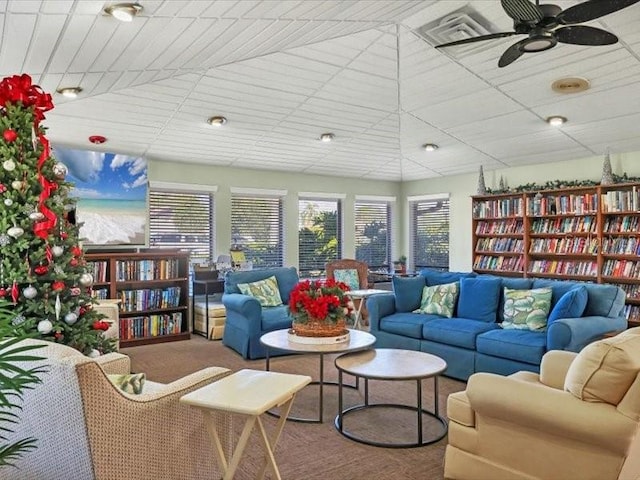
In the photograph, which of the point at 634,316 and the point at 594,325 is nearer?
the point at 594,325

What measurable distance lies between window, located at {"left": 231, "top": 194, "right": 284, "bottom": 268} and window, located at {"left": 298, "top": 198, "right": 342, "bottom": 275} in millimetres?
368

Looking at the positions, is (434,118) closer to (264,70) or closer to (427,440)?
(264,70)

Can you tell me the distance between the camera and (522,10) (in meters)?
2.72

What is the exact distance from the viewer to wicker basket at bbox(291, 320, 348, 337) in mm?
3742

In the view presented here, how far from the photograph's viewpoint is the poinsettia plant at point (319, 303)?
374 cm

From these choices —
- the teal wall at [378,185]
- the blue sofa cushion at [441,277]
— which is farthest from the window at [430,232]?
the blue sofa cushion at [441,277]

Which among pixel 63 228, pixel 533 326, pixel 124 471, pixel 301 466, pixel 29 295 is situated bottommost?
pixel 301 466

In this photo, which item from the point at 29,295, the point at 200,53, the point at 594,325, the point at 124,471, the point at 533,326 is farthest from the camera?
the point at 533,326

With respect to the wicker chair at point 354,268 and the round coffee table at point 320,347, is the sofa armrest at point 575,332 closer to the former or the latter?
the round coffee table at point 320,347

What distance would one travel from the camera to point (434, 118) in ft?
18.9

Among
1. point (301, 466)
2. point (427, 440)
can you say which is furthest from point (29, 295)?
point (427, 440)

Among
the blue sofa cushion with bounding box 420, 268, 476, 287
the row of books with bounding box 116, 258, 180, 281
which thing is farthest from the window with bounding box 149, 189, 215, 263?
the blue sofa cushion with bounding box 420, 268, 476, 287

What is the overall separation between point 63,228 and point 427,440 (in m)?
2.63

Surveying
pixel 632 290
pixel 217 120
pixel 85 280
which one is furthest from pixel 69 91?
pixel 632 290
